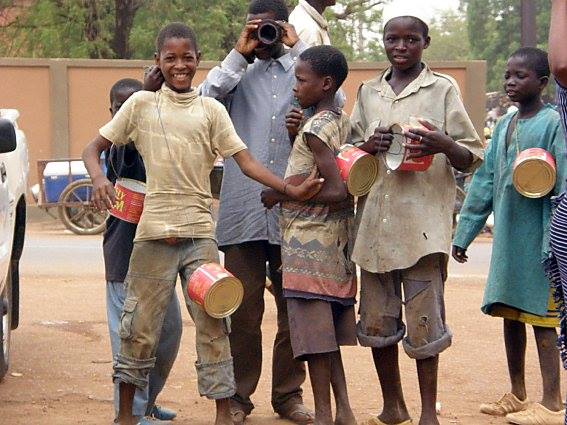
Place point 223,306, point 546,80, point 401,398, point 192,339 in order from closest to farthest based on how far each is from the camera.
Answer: point 223,306 → point 401,398 → point 546,80 → point 192,339

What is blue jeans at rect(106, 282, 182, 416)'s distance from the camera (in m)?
4.99

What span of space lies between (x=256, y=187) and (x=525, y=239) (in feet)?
4.40

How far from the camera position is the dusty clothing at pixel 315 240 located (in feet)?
15.8

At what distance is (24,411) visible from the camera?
5.60 m

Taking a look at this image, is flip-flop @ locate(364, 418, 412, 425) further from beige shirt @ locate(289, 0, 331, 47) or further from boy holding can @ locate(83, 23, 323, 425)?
beige shirt @ locate(289, 0, 331, 47)

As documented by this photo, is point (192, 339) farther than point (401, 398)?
Yes

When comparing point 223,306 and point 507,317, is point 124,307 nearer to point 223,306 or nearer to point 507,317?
point 223,306

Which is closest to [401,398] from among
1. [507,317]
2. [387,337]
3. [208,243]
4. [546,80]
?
[387,337]

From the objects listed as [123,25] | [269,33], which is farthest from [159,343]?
[123,25]

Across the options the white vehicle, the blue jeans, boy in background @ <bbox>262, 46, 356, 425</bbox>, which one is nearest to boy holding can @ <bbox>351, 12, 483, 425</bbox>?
boy in background @ <bbox>262, 46, 356, 425</bbox>

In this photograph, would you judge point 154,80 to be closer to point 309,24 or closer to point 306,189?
point 306,189

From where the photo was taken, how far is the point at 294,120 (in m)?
4.85

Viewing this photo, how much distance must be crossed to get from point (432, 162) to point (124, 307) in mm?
1441

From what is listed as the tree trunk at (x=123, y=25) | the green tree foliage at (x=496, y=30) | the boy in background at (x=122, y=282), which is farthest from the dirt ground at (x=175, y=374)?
the green tree foliage at (x=496, y=30)
